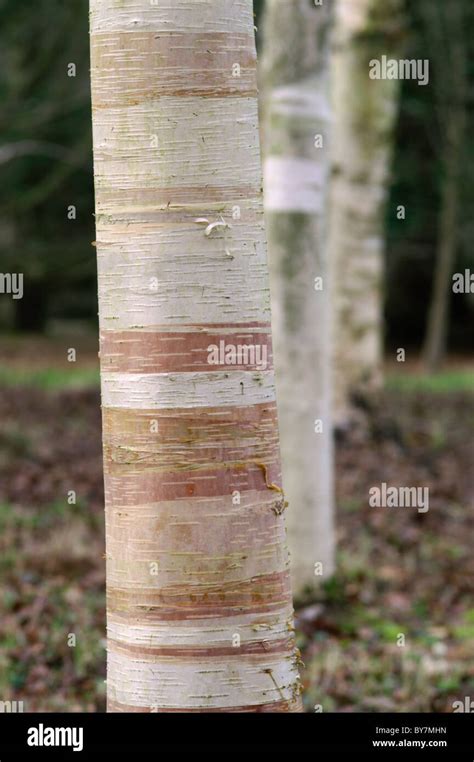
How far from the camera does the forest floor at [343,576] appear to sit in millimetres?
4891

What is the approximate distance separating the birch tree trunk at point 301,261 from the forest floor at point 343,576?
0.52 metres

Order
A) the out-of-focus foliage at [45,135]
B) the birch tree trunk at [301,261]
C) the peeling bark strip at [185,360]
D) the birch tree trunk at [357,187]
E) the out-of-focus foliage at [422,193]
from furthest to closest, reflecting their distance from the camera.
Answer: the out-of-focus foliage at [422,193]
the out-of-focus foliage at [45,135]
the birch tree trunk at [357,187]
the birch tree trunk at [301,261]
the peeling bark strip at [185,360]

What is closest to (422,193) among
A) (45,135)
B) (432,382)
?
(432,382)

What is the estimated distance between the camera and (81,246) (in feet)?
59.6

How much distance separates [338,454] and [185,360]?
7972 millimetres

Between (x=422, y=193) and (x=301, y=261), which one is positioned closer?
(x=301, y=261)

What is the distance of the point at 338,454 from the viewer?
10.2m

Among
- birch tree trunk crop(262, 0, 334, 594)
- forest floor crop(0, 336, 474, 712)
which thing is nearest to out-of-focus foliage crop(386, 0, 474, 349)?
forest floor crop(0, 336, 474, 712)

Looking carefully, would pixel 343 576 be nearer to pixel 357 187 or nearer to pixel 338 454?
pixel 338 454

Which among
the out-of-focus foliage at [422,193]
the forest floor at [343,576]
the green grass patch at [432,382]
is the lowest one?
the forest floor at [343,576]

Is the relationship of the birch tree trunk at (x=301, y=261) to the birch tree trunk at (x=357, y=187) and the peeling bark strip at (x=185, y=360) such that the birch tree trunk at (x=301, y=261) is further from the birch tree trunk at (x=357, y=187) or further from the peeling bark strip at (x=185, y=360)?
the birch tree trunk at (x=357, y=187)

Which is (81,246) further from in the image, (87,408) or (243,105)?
(243,105)

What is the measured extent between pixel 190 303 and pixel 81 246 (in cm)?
1613

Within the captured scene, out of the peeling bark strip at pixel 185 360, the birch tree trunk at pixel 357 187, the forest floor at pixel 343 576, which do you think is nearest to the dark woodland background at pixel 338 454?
the forest floor at pixel 343 576
